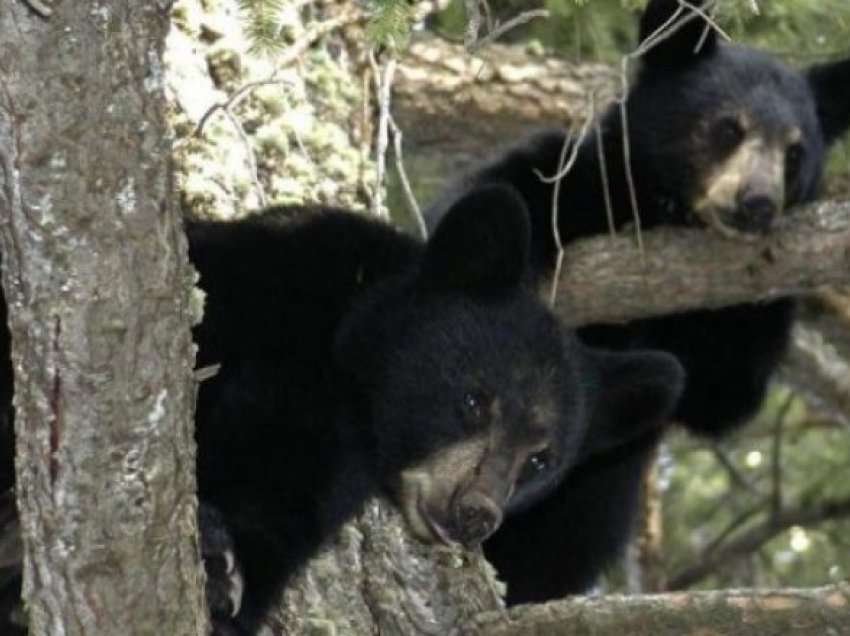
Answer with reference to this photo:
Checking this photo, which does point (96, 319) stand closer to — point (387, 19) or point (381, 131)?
point (387, 19)

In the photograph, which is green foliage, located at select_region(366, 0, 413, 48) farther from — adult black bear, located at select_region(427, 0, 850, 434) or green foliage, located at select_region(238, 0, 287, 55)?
adult black bear, located at select_region(427, 0, 850, 434)

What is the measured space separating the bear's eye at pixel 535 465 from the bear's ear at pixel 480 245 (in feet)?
1.56

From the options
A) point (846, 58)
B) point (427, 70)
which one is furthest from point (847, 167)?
point (427, 70)

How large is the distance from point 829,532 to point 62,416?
5.73 meters

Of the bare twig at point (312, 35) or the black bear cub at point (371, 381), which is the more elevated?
the bare twig at point (312, 35)

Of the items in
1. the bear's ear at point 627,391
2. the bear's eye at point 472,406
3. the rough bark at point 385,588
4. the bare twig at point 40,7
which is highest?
the bare twig at point 40,7

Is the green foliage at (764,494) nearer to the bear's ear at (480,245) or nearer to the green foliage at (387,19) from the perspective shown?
the bear's ear at (480,245)

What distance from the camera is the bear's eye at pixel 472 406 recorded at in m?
4.86

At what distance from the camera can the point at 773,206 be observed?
6258 mm

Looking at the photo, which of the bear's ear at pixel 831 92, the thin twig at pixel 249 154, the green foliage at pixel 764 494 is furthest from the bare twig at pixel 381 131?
the green foliage at pixel 764 494

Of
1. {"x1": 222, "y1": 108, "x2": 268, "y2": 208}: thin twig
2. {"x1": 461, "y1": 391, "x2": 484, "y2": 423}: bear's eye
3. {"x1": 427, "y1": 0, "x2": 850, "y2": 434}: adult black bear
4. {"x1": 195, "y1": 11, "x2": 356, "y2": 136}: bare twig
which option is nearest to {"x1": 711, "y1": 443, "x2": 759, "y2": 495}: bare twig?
{"x1": 427, "y1": 0, "x2": 850, "y2": 434}: adult black bear

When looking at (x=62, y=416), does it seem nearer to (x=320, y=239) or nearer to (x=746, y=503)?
(x=320, y=239)

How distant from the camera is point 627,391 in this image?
5465 millimetres

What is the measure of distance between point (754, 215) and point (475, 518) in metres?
2.06
